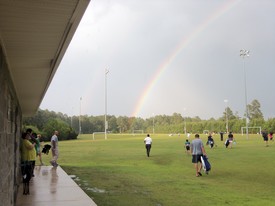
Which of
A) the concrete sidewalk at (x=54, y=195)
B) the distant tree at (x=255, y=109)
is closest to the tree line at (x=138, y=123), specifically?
the distant tree at (x=255, y=109)

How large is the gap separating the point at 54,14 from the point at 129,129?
517 feet

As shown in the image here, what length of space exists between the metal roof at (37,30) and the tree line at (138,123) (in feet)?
87.2

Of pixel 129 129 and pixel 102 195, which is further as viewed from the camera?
pixel 129 129

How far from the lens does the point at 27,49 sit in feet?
13.0

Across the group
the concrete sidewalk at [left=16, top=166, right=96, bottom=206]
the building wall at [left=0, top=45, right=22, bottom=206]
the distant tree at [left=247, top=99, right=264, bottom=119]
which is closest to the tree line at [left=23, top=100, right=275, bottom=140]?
the distant tree at [left=247, top=99, right=264, bottom=119]

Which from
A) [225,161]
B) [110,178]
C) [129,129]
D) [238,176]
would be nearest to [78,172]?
[110,178]

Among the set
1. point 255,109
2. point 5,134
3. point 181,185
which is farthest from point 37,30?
point 255,109

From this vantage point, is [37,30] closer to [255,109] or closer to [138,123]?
[255,109]

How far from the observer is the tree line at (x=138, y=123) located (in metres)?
65.6

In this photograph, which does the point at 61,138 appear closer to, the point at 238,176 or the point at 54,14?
the point at 238,176

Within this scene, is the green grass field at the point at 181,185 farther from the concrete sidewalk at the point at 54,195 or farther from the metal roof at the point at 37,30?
the metal roof at the point at 37,30

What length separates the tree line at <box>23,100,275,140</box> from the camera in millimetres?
65625

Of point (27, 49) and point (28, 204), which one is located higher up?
point (27, 49)

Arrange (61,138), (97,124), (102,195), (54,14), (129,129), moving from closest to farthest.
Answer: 1. (54,14)
2. (102,195)
3. (61,138)
4. (97,124)
5. (129,129)
